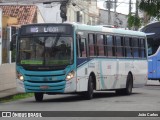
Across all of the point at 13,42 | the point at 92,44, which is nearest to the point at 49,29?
the point at 13,42

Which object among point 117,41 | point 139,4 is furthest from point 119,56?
point 139,4

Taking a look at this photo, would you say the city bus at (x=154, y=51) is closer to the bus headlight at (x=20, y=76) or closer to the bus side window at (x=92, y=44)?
the bus side window at (x=92, y=44)

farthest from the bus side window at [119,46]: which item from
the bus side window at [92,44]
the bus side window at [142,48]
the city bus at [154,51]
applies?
the city bus at [154,51]

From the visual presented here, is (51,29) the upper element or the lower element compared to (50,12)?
lower

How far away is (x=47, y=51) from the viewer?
2020 cm

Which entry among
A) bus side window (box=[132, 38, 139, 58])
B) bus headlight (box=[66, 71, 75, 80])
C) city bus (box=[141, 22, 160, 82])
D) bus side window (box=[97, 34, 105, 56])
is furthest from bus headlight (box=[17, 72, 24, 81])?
city bus (box=[141, 22, 160, 82])

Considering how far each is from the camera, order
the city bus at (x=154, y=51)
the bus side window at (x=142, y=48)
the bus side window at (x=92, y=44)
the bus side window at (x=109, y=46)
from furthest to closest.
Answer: the city bus at (x=154, y=51) < the bus side window at (x=142, y=48) < the bus side window at (x=109, y=46) < the bus side window at (x=92, y=44)

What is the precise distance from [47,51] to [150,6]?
10241 mm

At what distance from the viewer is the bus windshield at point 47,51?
792 inches

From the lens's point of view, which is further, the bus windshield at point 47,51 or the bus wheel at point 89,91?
the bus wheel at point 89,91

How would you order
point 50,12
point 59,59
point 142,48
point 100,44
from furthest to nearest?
point 50,12, point 142,48, point 100,44, point 59,59

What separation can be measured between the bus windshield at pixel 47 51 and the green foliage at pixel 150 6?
985 cm

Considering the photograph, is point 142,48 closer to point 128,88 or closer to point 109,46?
point 128,88

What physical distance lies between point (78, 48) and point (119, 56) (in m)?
4.30
